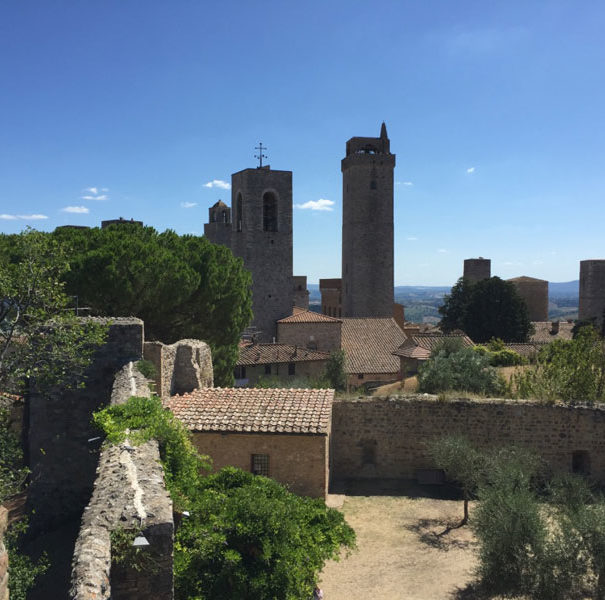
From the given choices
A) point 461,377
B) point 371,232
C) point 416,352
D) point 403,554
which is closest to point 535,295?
point 371,232

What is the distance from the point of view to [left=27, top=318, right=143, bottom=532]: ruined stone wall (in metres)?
11.1

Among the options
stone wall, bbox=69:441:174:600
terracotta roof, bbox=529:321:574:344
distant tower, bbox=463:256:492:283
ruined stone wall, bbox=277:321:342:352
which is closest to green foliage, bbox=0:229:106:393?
stone wall, bbox=69:441:174:600

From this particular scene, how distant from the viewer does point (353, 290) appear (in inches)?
2142

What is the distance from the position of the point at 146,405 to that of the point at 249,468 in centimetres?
449

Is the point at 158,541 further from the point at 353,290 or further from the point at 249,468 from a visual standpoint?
the point at 353,290

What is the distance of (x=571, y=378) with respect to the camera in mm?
15328

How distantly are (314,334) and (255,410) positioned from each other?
938 inches

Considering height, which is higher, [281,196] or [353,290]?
[281,196]

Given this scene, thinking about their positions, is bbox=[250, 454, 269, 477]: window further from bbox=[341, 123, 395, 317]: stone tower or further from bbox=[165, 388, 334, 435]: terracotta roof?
bbox=[341, 123, 395, 317]: stone tower

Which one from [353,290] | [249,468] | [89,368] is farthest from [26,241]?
[353,290]

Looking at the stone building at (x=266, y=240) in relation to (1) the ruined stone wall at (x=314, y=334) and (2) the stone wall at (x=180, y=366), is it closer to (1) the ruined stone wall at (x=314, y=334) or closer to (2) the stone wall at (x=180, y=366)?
(1) the ruined stone wall at (x=314, y=334)

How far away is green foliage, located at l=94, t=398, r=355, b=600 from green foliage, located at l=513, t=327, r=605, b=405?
894 cm

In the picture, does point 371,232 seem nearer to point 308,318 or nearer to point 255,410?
point 308,318

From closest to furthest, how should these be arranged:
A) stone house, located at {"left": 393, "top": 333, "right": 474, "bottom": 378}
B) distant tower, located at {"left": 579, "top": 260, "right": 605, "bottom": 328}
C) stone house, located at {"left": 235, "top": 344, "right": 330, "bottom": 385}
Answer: stone house, located at {"left": 393, "top": 333, "right": 474, "bottom": 378}
stone house, located at {"left": 235, "top": 344, "right": 330, "bottom": 385}
distant tower, located at {"left": 579, "top": 260, "right": 605, "bottom": 328}
